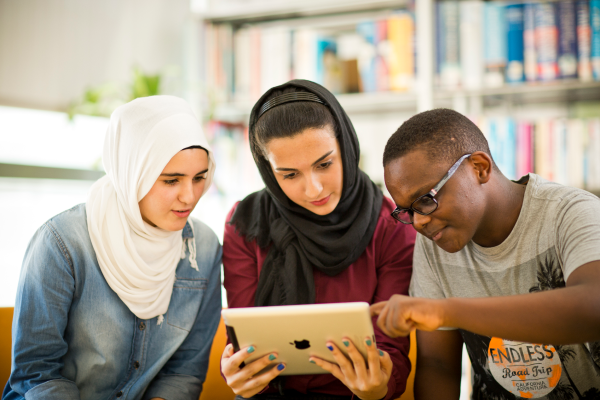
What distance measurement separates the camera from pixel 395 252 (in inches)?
56.5

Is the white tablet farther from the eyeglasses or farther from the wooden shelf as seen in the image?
the wooden shelf

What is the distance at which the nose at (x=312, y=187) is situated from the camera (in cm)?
131

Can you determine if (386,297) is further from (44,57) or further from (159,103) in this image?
(44,57)

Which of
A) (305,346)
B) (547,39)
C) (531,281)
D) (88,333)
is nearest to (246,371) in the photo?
(305,346)

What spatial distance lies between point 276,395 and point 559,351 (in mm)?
743

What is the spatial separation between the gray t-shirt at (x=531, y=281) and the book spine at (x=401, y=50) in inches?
48.7

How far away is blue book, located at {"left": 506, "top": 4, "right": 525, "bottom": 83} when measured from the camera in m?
2.08

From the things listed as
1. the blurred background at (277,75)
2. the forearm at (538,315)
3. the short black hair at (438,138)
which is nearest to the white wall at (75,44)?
the blurred background at (277,75)

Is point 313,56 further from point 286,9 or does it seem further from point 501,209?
point 501,209

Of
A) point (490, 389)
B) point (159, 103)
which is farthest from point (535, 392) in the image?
point (159, 103)

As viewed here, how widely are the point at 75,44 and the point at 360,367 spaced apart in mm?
2111

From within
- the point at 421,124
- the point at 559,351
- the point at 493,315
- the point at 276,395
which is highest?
the point at 421,124

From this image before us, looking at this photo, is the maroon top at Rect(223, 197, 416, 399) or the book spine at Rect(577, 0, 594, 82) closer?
the maroon top at Rect(223, 197, 416, 399)

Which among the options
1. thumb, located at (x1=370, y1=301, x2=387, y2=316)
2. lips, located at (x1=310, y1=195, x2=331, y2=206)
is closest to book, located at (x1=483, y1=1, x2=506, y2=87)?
lips, located at (x1=310, y1=195, x2=331, y2=206)
